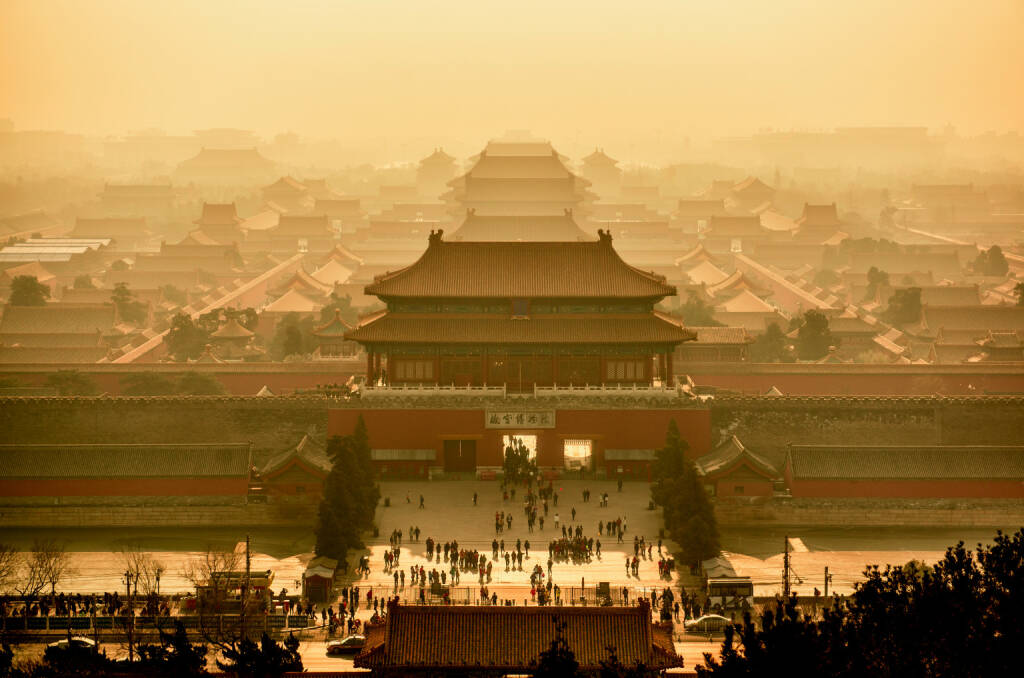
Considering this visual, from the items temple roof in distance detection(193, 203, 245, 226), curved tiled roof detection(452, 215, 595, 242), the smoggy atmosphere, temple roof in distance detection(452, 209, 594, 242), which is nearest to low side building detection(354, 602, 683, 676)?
the smoggy atmosphere

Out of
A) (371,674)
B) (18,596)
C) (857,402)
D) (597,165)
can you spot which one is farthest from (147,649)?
(597,165)

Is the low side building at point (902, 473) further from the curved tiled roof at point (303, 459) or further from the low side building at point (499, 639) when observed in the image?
the low side building at point (499, 639)

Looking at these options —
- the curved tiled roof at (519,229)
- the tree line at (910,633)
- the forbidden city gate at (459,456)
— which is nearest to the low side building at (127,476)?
the forbidden city gate at (459,456)

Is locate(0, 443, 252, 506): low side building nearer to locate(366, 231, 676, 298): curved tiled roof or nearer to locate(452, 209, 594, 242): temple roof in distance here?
locate(366, 231, 676, 298): curved tiled roof

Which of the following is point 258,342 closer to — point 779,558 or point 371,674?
point 779,558

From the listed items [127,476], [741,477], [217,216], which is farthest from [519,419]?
[217,216]
